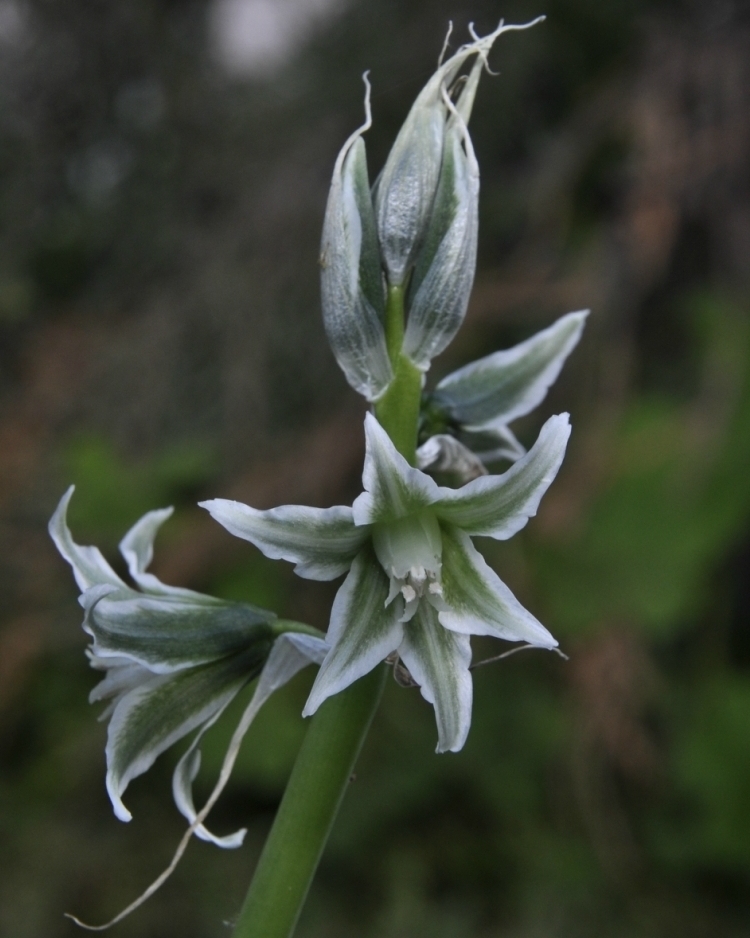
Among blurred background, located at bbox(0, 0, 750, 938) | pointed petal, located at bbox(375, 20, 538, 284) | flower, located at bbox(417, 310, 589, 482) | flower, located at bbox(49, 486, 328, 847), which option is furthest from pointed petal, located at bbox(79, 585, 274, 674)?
blurred background, located at bbox(0, 0, 750, 938)

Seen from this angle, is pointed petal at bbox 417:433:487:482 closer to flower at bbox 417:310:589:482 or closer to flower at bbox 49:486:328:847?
flower at bbox 417:310:589:482

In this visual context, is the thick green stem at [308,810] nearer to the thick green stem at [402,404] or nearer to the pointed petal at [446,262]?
the thick green stem at [402,404]

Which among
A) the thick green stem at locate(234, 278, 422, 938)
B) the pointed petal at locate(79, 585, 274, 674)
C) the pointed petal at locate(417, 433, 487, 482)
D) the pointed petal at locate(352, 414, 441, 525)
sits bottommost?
the thick green stem at locate(234, 278, 422, 938)

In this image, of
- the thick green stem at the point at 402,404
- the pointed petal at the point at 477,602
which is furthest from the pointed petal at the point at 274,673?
the thick green stem at the point at 402,404

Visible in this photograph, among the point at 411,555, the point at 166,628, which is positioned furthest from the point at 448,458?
the point at 166,628

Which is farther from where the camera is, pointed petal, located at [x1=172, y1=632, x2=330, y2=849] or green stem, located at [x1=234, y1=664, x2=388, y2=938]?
pointed petal, located at [x1=172, y1=632, x2=330, y2=849]

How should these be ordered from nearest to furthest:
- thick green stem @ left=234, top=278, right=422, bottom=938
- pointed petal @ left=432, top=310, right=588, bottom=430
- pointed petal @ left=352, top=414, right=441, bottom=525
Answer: pointed petal @ left=352, top=414, right=441, bottom=525
thick green stem @ left=234, top=278, right=422, bottom=938
pointed petal @ left=432, top=310, right=588, bottom=430
